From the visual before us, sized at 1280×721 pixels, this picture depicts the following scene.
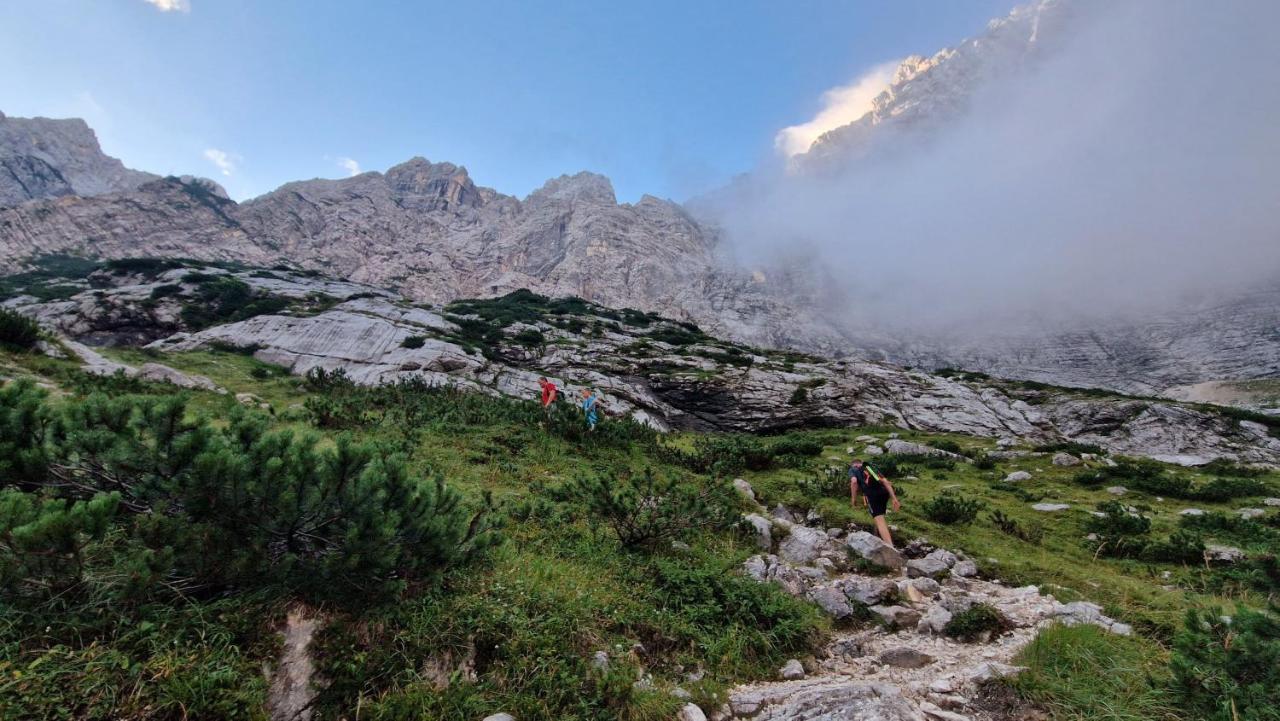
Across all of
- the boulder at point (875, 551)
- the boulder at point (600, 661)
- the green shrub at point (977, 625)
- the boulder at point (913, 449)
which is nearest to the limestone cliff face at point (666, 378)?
the boulder at point (913, 449)

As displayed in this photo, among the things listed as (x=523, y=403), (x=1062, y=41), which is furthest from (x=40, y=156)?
(x=1062, y=41)

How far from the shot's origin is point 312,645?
4.04 m

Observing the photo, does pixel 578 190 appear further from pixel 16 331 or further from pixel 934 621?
pixel 934 621

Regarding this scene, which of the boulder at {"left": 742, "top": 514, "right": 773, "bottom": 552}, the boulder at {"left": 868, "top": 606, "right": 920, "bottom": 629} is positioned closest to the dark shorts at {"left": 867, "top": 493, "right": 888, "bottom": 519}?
the boulder at {"left": 742, "top": 514, "right": 773, "bottom": 552}

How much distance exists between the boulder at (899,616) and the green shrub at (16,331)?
83.3ft

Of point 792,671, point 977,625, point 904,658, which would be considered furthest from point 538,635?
point 977,625

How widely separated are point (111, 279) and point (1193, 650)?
A: 90.6 metres

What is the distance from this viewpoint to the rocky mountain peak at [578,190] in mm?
160000

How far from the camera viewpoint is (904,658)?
17.2ft

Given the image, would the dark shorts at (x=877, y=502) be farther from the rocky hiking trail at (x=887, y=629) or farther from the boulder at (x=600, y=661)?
the boulder at (x=600, y=661)

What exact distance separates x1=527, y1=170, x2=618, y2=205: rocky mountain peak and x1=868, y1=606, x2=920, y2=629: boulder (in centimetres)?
15940

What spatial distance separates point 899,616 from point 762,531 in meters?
3.36

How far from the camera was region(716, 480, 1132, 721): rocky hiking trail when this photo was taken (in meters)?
4.18

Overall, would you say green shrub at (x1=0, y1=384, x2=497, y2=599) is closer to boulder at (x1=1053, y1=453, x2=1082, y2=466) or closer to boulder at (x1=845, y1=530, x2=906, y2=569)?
boulder at (x1=845, y1=530, x2=906, y2=569)
